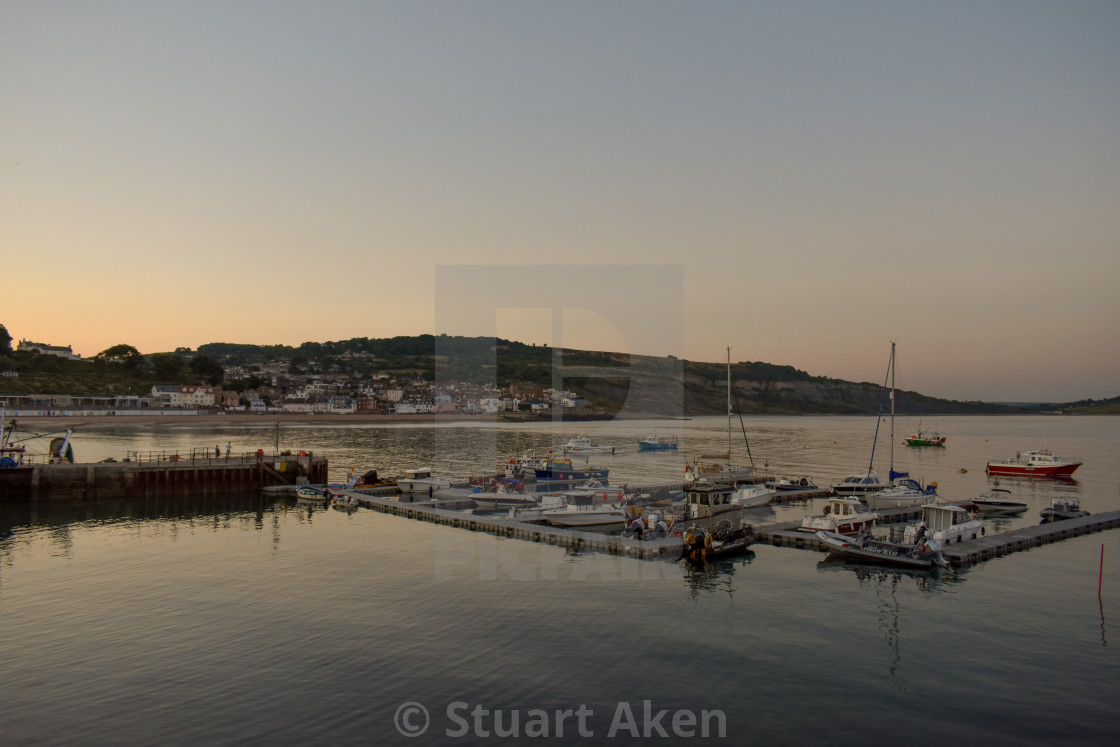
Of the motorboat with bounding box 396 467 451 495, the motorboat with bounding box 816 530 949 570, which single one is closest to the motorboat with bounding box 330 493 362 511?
the motorboat with bounding box 396 467 451 495

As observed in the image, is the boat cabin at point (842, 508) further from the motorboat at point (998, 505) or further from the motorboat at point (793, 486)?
the motorboat at point (793, 486)

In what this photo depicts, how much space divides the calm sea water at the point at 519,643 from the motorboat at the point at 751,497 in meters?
13.3

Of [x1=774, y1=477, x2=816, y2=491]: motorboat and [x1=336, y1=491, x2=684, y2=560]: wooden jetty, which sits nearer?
[x1=336, y1=491, x2=684, y2=560]: wooden jetty

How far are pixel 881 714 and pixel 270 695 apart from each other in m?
16.5

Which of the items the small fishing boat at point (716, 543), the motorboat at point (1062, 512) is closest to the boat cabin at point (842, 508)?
the small fishing boat at point (716, 543)

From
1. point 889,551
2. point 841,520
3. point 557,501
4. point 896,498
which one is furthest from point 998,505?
point 557,501

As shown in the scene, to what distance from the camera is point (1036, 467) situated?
76500mm

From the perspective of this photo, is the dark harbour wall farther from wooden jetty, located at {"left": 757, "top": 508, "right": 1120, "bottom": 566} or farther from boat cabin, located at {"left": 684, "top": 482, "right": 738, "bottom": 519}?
wooden jetty, located at {"left": 757, "top": 508, "right": 1120, "bottom": 566}

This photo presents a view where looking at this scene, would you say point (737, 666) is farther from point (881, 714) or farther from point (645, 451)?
point (645, 451)

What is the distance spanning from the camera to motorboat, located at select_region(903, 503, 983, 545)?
36.2m

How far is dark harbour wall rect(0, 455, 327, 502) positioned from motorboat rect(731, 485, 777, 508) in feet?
123

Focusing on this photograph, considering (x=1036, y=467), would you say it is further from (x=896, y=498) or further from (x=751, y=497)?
(x=751, y=497)

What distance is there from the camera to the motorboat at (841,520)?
1491 inches

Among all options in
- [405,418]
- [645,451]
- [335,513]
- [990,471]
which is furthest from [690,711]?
[405,418]
